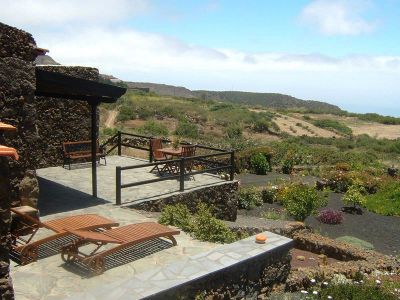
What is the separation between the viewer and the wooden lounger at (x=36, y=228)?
616 centimetres

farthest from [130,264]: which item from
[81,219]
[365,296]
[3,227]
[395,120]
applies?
[395,120]

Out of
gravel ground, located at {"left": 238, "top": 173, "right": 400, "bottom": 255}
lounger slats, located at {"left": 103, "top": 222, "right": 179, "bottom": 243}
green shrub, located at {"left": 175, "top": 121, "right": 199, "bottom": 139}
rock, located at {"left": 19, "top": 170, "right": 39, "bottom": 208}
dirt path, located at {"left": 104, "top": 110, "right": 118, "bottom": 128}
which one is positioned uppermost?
rock, located at {"left": 19, "top": 170, "right": 39, "bottom": 208}

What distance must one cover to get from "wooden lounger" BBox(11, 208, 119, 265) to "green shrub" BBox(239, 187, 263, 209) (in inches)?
299

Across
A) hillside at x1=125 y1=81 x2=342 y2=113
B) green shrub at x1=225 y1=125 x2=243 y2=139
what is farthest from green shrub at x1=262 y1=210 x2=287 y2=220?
hillside at x1=125 y1=81 x2=342 y2=113

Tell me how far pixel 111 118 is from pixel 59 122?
2404cm

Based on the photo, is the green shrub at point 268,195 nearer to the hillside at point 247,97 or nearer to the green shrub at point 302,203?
the green shrub at point 302,203

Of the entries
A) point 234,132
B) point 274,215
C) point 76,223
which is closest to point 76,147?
point 274,215

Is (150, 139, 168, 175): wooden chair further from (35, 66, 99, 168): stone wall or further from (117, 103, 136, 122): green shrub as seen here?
(117, 103, 136, 122): green shrub

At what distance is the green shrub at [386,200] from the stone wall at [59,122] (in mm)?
9789

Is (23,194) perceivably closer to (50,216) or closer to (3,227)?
(50,216)

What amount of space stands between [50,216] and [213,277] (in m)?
4.09

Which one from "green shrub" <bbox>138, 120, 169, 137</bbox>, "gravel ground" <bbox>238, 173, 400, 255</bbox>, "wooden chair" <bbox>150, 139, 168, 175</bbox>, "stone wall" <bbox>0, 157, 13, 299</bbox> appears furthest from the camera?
"green shrub" <bbox>138, 120, 169, 137</bbox>

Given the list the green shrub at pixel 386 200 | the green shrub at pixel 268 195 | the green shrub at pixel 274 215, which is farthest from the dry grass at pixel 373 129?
the green shrub at pixel 274 215

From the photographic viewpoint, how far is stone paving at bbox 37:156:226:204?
1038 cm
